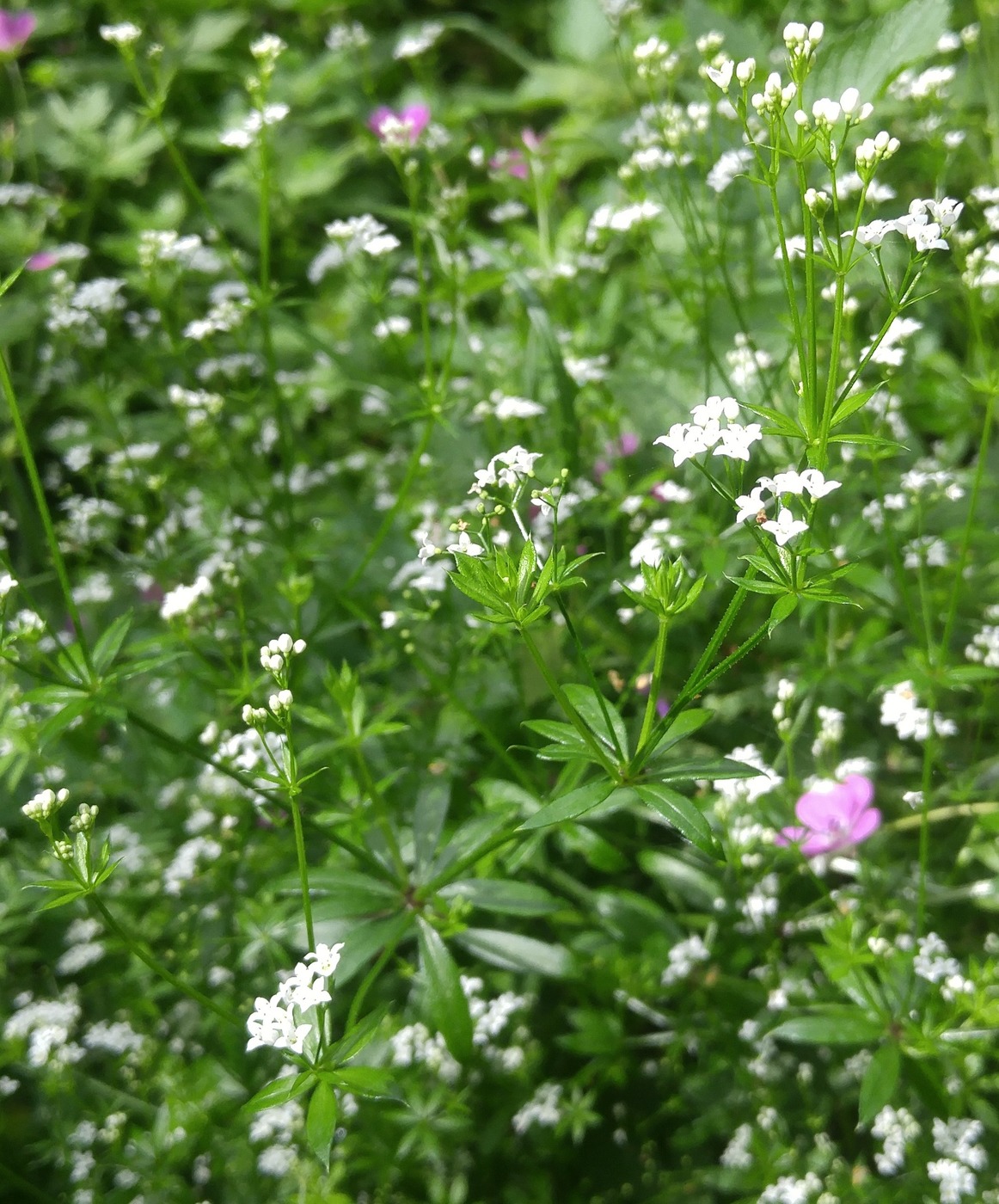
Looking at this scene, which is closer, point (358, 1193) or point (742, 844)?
point (742, 844)

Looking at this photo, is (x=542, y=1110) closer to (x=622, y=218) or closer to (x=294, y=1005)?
(x=294, y=1005)

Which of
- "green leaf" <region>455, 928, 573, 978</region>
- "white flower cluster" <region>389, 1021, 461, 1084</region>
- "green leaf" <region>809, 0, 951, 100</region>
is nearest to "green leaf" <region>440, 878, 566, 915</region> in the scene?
"green leaf" <region>455, 928, 573, 978</region>

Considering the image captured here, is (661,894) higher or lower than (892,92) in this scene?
lower

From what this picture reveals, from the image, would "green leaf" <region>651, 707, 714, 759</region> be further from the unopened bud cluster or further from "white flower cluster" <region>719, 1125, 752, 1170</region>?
"white flower cluster" <region>719, 1125, 752, 1170</region>

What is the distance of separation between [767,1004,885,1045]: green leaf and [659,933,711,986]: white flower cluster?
0.33m

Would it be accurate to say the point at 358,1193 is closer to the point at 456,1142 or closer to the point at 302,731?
the point at 456,1142

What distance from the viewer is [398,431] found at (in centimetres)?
344

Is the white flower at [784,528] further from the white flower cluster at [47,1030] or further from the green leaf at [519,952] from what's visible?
the white flower cluster at [47,1030]

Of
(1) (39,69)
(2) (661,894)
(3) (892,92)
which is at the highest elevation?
(1) (39,69)

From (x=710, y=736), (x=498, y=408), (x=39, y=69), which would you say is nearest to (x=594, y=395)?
(x=498, y=408)

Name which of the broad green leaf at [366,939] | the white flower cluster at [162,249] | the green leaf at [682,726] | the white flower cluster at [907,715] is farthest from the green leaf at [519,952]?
the white flower cluster at [162,249]

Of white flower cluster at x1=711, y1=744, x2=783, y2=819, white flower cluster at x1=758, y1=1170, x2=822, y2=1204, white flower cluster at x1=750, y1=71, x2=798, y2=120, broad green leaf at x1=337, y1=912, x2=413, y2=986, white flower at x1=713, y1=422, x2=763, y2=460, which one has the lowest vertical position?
white flower cluster at x1=758, y1=1170, x2=822, y2=1204

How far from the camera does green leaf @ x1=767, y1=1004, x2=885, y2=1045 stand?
6.47ft

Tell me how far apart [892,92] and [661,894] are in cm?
233
